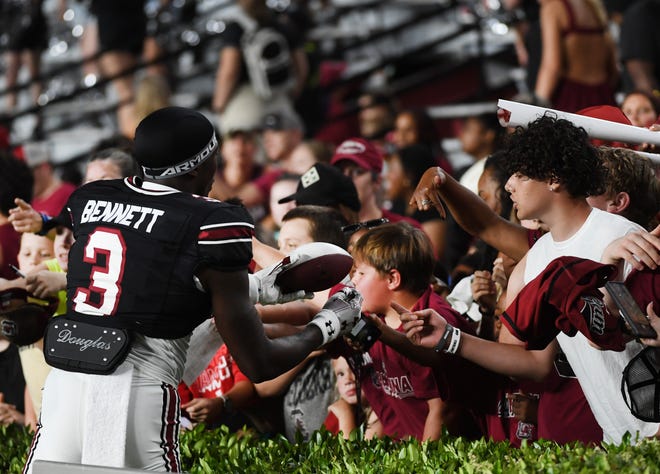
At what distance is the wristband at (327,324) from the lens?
154 inches

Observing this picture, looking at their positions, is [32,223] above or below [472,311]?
above

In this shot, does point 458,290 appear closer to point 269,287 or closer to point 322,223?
point 322,223

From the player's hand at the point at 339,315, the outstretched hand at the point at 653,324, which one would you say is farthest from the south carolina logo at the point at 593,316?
the player's hand at the point at 339,315

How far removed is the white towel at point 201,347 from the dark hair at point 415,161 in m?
3.68

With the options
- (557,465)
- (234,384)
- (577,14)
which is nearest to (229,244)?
(557,465)

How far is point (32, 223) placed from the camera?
5.61 meters

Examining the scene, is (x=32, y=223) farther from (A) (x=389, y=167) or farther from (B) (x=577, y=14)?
(B) (x=577, y=14)

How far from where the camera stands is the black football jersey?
3.61 metres

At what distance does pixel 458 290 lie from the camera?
18.4 ft

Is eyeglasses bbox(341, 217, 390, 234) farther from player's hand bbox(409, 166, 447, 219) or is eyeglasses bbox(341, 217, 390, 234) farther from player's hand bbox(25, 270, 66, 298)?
player's hand bbox(25, 270, 66, 298)

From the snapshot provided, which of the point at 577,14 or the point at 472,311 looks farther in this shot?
the point at 577,14

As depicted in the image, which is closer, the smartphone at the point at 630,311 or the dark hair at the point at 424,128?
the smartphone at the point at 630,311

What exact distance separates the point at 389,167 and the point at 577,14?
180 centimetres

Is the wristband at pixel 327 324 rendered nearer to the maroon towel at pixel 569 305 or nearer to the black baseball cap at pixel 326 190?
the maroon towel at pixel 569 305
